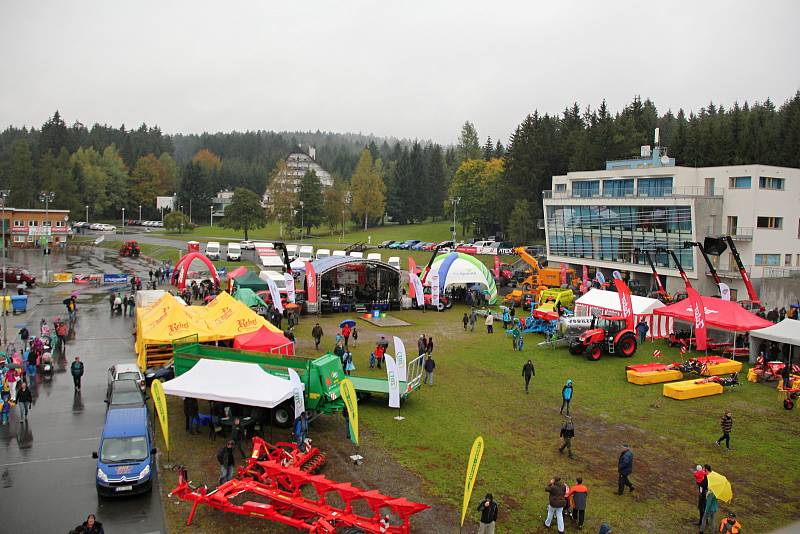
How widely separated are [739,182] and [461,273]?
1974 cm

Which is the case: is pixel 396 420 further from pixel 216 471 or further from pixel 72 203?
pixel 72 203

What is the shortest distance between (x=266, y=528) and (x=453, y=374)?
11.8 metres

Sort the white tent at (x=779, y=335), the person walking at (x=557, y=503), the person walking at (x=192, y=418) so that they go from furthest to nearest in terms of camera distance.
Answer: the white tent at (x=779, y=335)
the person walking at (x=192, y=418)
the person walking at (x=557, y=503)

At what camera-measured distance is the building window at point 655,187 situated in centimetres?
4483

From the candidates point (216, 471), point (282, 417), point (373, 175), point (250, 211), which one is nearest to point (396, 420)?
point (282, 417)

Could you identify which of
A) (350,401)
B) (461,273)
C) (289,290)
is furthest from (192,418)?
(461,273)

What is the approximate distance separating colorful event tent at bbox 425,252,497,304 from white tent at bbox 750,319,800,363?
51.6 ft

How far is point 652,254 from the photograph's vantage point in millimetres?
44406

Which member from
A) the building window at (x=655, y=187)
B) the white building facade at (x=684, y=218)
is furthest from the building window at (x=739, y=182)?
the building window at (x=655, y=187)

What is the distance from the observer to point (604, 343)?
984 inches

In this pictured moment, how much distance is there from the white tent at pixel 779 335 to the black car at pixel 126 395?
2118 centimetres

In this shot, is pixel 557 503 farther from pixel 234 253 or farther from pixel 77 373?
pixel 234 253

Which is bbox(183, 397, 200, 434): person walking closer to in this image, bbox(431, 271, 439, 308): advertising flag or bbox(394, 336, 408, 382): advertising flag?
bbox(394, 336, 408, 382): advertising flag

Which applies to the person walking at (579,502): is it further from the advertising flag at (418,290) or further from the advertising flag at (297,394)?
the advertising flag at (418,290)
